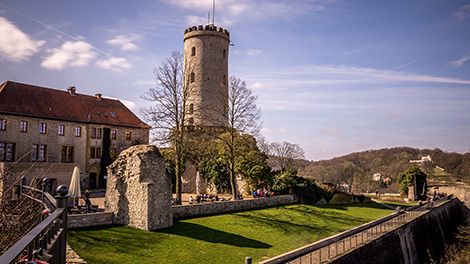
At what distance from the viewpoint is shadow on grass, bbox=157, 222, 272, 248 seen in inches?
706

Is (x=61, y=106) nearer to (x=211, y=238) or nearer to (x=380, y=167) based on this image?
(x=211, y=238)

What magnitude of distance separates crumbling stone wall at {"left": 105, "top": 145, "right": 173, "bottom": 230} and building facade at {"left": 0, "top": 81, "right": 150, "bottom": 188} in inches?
531

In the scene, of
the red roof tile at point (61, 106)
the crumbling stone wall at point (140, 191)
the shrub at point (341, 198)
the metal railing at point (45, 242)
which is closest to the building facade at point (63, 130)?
the red roof tile at point (61, 106)

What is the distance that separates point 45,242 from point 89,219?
14.3 m

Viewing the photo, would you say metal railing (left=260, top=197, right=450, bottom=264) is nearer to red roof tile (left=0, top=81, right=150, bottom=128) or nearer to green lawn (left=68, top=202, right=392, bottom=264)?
green lawn (left=68, top=202, right=392, bottom=264)

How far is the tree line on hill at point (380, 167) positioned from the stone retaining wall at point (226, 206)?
23333 millimetres

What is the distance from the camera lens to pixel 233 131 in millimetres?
31484

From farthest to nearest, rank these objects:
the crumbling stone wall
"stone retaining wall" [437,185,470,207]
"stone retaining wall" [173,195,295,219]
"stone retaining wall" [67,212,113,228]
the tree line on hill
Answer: the tree line on hill, "stone retaining wall" [437,185,470,207], "stone retaining wall" [173,195,295,219], the crumbling stone wall, "stone retaining wall" [67,212,113,228]

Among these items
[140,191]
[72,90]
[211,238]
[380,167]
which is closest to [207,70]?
[72,90]

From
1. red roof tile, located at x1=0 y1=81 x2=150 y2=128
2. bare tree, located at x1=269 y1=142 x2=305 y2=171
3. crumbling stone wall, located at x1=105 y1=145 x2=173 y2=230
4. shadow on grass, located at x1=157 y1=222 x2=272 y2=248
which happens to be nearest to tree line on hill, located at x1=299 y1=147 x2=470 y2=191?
bare tree, located at x1=269 y1=142 x2=305 y2=171

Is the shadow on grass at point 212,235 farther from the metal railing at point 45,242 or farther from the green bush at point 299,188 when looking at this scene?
the green bush at point 299,188

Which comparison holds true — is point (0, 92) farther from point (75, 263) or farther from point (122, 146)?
point (75, 263)

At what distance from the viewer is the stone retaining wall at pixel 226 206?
22.5 metres

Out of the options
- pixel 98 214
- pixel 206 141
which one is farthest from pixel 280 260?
pixel 206 141
